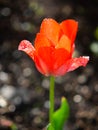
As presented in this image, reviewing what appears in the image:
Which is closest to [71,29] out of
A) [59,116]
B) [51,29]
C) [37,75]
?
[51,29]

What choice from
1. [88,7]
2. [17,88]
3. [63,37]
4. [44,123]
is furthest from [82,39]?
[63,37]

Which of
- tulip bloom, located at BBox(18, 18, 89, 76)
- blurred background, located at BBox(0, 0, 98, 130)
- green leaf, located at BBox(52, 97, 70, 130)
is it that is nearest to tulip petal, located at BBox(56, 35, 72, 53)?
tulip bloom, located at BBox(18, 18, 89, 76)

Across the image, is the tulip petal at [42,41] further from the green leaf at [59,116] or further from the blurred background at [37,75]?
the blurred background at [37,75]

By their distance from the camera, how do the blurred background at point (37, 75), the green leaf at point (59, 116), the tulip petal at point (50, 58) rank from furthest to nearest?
the blurred background at point (37, 75) < the green leaf at point (59, 116) < the tulip petal at point (50, 58)

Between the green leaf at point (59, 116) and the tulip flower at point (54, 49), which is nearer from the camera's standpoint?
the tulip flower at point (54, 49)

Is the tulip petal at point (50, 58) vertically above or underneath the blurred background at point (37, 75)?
underneath

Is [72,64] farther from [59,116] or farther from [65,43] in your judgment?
[59,116]

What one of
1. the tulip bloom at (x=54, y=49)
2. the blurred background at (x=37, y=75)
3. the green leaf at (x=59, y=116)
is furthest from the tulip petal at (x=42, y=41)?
the blurred background at (x=37, y=75)

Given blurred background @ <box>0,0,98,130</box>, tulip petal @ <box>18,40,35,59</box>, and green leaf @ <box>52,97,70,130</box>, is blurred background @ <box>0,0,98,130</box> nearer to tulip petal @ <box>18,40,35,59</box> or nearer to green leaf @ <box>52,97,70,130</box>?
green leaf @ <box>52,97,70,130</box>
